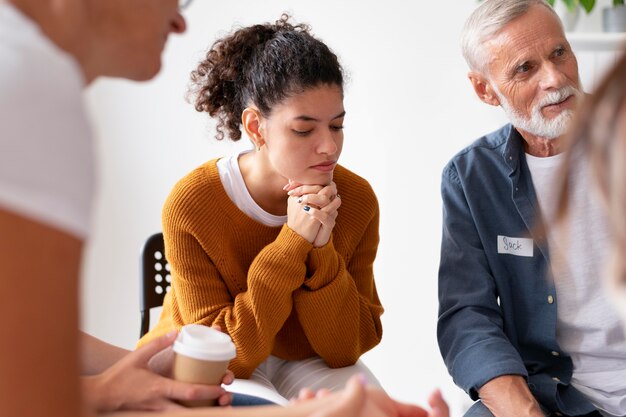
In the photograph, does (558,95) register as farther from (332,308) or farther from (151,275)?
(151,275)

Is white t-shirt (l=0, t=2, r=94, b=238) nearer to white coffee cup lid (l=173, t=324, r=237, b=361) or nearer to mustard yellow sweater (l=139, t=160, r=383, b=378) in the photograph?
white coffee cup lid (l=173, t=324, r=237, b=361)

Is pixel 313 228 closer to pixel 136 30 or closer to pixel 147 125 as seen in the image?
pixel 136 30

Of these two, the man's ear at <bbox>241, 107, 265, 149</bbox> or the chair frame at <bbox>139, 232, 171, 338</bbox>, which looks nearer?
the man's ear at <bbox>241, 107, 265, 149</bbox>

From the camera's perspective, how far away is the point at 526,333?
2.03m

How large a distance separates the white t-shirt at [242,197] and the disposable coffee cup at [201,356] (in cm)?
69

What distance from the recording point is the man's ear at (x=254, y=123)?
6.71 feet

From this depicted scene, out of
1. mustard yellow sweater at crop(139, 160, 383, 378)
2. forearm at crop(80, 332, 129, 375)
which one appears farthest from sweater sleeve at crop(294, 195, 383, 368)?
forearm at crop(80, 332, 129, 375)

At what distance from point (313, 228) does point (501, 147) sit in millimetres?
508

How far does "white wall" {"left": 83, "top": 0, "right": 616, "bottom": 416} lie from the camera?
10.8 ft

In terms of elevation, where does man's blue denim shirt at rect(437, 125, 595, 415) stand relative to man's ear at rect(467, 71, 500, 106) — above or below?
below

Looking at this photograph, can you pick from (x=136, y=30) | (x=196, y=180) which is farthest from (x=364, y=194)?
(x=136, y=30)

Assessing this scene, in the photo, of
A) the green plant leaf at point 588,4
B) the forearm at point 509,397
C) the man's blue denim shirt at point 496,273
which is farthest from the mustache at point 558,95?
the green plant leaf at point 588,4

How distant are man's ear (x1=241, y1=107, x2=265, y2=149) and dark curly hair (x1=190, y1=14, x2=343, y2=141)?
0.02 m

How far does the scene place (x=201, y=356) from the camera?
52.6 inches
